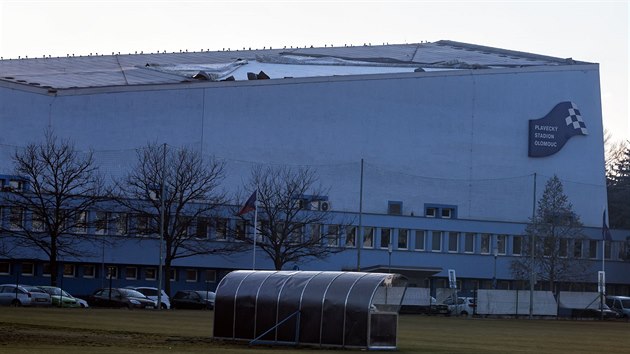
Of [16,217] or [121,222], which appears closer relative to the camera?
[16,217]

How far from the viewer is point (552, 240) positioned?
320ft

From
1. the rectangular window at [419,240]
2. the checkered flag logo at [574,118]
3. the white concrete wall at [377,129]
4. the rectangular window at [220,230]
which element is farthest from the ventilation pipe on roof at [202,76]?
the checkered flag logo at [574,118]

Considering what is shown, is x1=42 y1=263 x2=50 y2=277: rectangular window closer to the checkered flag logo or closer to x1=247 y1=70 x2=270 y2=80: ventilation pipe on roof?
x1=247 y1=70 x2=270 y2=80: ventilation pipe on roof

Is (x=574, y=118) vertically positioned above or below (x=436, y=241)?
above

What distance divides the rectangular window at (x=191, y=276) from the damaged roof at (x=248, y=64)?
15084mm

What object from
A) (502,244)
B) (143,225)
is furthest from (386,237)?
(143,225)

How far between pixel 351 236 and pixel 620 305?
2189cm

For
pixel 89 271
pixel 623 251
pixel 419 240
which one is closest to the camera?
pixel 89 271

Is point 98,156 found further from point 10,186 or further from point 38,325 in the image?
point 38,325

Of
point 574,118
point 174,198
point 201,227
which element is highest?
point 574,118

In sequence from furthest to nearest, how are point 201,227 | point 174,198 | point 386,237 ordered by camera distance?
point 386,237
point 201,227
point 174,198

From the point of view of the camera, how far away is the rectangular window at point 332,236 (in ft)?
319

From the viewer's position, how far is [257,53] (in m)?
127

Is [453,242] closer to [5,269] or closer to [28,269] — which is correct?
[28,269]
